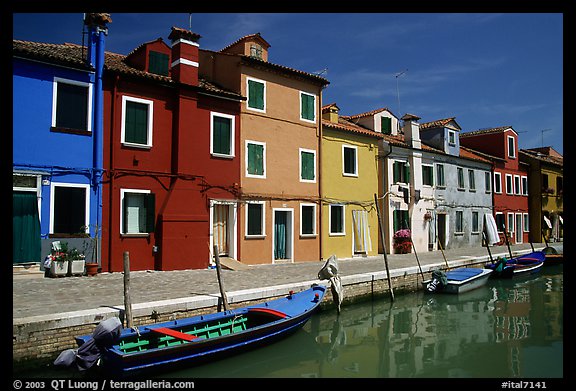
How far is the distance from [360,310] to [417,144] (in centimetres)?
1459

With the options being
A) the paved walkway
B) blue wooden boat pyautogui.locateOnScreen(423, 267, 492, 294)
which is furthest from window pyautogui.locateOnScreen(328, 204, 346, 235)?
blue wooden boat pyautogui.locateOnScreen(423, 267, 492, 294)

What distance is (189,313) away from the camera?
9.58m

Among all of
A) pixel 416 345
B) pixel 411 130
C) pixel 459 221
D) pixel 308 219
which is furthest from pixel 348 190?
pixel 416 345

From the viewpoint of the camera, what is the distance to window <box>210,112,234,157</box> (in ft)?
54.6

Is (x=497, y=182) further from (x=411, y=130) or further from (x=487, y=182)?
(x=411, y=130)

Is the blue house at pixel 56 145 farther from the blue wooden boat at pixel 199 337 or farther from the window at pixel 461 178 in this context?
the window at pixel 461 178

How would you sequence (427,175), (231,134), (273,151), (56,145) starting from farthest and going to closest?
(427,175) < (273,151) < (231,134) < (56,145)

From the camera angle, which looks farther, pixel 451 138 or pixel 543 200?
pixel 543 200

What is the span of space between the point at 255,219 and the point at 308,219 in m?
3.05

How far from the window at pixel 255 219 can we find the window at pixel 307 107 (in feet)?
16.1

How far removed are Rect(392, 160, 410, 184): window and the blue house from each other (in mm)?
15603

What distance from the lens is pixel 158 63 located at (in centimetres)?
1634

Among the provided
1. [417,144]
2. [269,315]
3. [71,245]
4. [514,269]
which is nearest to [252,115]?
[71,245]
